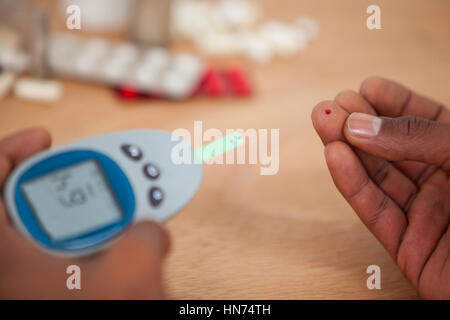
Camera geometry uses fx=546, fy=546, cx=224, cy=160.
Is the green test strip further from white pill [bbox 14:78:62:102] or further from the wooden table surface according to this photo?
white pill [bbox 14:78:62:102]

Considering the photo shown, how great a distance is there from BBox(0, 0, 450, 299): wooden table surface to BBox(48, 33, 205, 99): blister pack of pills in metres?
0.02

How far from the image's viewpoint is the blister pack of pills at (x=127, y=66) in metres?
0.59

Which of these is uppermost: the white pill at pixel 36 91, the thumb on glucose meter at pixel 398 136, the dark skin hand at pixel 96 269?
the white pill at pixel 36 91

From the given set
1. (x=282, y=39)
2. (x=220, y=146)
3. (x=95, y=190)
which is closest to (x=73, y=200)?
(x=95, y=190)

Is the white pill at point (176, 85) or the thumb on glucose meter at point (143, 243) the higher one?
the white pill at point (176, 85)

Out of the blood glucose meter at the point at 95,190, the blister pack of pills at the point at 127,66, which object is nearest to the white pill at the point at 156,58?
the blister pack of pills at the point at 127,66

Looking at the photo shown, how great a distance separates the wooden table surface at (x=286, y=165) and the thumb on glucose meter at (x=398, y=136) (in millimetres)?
100

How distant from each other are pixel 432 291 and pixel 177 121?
0.29 m

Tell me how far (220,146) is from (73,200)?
0.18 meters

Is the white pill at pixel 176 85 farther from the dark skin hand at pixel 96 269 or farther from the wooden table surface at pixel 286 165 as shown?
the dark skin hand at pixel 96 269

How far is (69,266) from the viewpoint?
341 millimetres

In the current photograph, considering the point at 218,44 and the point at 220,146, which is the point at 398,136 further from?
the point at 218,44

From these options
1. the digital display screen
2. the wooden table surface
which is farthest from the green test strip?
the digital display screen

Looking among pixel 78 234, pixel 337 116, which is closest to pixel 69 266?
pixel 78 234
